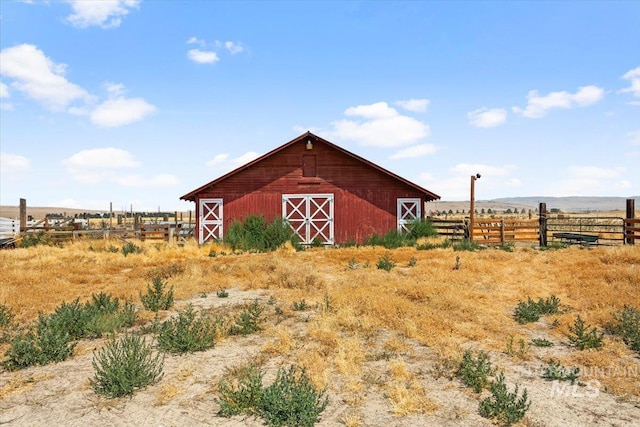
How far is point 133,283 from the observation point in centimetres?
1270

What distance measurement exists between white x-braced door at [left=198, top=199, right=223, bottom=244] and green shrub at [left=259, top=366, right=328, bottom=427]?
62.3 ft

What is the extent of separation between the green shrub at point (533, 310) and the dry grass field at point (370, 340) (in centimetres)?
14

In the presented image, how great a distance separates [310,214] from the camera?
2339 cm

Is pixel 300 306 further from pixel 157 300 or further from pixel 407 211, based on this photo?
pixel 407 211

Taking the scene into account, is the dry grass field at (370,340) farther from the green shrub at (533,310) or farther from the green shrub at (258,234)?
the green shrub at (258,234)

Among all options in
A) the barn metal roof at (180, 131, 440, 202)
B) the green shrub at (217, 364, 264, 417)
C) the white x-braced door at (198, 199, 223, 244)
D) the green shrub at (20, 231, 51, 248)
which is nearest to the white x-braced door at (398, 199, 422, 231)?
the barn metal roof at (180, 131, 440, 202)

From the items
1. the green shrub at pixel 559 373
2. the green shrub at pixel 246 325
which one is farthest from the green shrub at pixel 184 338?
the green shrub at pixel 559 373

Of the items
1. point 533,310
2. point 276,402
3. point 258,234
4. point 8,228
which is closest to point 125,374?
point 276,402

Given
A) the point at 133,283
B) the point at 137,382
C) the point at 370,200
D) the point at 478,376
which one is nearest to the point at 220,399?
the point at 137,382

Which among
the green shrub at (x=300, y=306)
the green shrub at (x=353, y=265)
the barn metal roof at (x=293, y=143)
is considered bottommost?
the green shrub at (x=300, y=306)

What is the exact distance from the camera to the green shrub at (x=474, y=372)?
576cm

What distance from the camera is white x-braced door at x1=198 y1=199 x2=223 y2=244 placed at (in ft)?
77.0

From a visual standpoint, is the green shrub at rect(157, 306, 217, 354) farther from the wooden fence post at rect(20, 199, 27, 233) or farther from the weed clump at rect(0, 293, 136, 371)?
the wooden fence post at rect(20, 199, 27, 233)

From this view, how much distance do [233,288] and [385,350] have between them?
21.3ft
